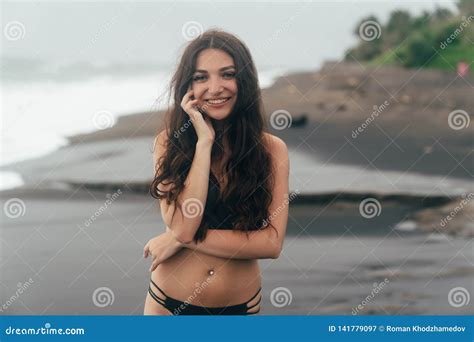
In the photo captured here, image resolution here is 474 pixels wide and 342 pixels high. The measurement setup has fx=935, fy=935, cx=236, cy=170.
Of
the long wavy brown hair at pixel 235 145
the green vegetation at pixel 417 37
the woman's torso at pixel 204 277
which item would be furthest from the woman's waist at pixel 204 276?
the green vegetation at pixel 417 37

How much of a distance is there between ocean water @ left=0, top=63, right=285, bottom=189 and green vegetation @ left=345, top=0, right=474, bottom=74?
1138 mm

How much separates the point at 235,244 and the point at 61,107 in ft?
33.2

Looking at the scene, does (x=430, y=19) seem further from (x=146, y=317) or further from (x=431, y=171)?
(x=146, y=317)

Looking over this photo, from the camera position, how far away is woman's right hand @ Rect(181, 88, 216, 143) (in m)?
4.57

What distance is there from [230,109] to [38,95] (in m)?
13.1

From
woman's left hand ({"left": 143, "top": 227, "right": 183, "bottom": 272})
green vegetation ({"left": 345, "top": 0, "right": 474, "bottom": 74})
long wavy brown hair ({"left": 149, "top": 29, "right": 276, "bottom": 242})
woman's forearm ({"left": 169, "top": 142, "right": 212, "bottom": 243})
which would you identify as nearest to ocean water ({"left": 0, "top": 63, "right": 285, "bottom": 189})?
green vegetation ({"left": 345, "top": 0, "right": 474, "bottom": 74})

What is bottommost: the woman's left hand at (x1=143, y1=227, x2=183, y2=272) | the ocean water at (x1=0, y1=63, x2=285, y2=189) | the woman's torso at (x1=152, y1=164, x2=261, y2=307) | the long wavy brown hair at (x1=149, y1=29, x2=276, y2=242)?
the ocean water at (x1=0, y1=63, x2=285, y2=189)

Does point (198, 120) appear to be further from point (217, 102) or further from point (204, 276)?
point (204, 276)

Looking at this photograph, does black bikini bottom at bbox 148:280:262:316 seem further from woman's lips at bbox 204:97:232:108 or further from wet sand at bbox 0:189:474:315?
wet sand at bbox 0:189:474:315

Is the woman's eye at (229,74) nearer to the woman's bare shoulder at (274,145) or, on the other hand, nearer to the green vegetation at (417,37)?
the woman's bare shoulder at (274,145)

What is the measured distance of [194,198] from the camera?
4449 mm

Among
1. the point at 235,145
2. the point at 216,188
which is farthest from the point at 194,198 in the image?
the point at 235,145

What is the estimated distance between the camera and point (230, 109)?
472 centimetres

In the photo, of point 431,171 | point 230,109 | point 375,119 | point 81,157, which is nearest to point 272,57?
point 230,109
